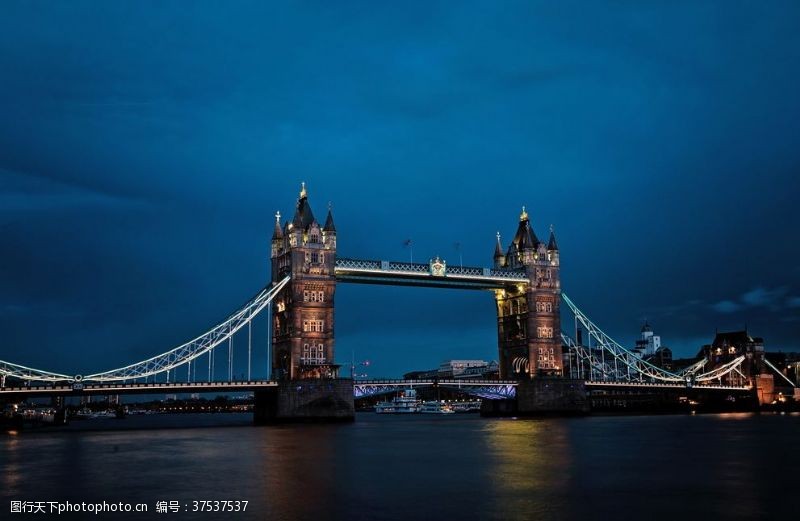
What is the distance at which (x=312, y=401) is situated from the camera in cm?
8825

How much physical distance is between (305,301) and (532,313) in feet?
117

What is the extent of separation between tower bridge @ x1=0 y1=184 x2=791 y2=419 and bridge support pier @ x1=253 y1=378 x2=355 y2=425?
115 mm

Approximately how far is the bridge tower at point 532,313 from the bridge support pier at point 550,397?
2.32 metres

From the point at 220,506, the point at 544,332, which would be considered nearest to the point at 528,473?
the point at 220,506

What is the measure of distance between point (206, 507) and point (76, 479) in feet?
37.8

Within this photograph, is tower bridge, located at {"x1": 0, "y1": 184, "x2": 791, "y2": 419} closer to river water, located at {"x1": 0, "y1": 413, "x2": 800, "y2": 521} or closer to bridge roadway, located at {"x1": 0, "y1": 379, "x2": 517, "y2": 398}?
bridge roadway, located at {"x1": 0, "y1": 379, "x2": 517, "y2": 398}

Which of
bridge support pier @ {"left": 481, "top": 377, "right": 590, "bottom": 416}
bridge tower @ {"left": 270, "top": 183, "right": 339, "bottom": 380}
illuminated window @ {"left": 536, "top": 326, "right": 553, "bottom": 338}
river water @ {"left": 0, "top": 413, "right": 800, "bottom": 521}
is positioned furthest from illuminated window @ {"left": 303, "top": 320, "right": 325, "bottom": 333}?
river water @ {"left": 0, "top": 413, "right": 800, "bottom": 521}

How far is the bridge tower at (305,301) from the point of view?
3597 inches

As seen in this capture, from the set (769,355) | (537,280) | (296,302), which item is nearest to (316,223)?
(296,302)

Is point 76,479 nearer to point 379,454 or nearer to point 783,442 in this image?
point 379,454

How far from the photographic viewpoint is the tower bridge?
86438 mm

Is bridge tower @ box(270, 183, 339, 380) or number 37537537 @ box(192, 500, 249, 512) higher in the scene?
bridge tower @ box(270, 183, 339, 380)

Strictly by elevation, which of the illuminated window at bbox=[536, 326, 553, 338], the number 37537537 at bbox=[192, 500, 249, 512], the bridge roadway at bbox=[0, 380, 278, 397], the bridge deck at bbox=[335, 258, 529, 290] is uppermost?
the bridge deck at bbox=[335, 258, 529, 290]

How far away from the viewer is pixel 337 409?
8962cm
